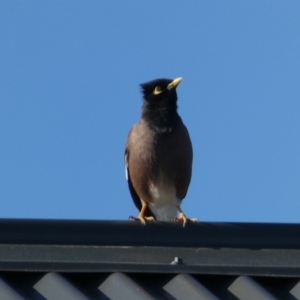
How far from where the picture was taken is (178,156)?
5.86m

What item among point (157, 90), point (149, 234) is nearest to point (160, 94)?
point (157, 90)

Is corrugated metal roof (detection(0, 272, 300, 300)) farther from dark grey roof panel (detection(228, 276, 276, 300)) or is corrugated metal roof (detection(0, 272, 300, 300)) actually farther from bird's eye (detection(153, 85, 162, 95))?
bird's eye (detection(153, 85, 162, 95))

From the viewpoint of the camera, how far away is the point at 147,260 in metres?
2.51

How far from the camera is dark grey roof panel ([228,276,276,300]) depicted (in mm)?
2332

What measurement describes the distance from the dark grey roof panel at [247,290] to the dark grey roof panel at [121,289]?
0.29 metres

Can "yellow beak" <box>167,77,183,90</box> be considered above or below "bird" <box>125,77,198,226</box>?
above

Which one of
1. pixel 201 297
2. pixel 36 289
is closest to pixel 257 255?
pixel 201 297

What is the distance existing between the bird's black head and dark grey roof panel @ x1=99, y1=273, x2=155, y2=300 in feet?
12.8

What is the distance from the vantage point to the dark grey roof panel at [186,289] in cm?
229

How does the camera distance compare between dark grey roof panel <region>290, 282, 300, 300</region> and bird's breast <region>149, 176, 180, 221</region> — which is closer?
dark grey roof panel <region>290, 282, 300, 300</region>

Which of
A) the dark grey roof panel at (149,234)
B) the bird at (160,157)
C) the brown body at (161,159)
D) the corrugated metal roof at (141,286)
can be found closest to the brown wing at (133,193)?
the bird at (160,157)

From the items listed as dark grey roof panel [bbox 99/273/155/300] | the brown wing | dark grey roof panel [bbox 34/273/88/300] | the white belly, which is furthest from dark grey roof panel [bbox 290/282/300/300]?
the brown wing

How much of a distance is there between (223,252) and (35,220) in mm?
639

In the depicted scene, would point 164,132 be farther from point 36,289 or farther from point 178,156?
point 36,289
